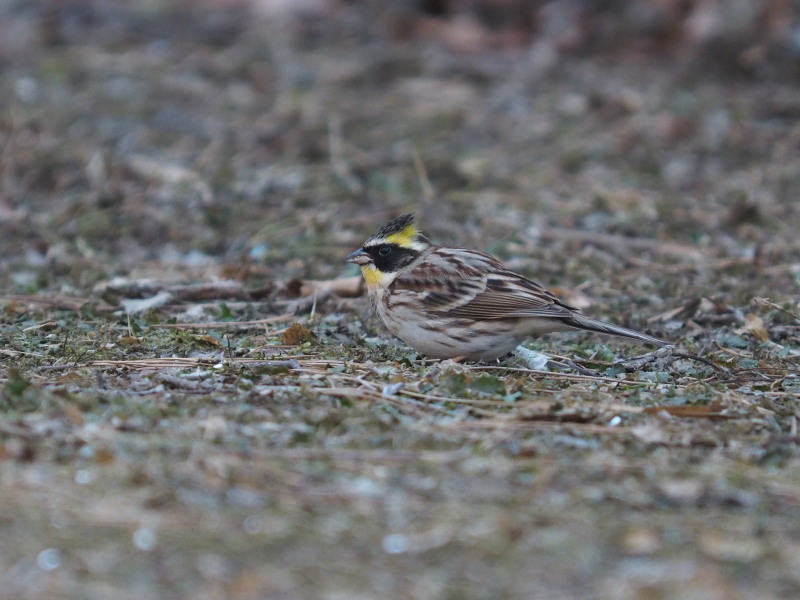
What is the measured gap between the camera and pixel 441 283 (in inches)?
247

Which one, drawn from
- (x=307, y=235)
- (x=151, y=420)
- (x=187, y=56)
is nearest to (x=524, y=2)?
(x=187, y=56)

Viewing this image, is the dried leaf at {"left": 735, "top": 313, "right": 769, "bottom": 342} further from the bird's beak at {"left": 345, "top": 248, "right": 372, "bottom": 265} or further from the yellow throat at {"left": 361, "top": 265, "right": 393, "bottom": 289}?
the bird's beak at {"left": 345, "top": 248, "right": 372, "bottom": 265}

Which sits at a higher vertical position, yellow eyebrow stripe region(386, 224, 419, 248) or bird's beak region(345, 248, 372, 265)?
yellow eyebrow stripe region(386, 224, 419, 248)

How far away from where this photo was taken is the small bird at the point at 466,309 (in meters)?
6.06

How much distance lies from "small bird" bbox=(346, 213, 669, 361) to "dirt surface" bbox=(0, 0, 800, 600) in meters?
0.20

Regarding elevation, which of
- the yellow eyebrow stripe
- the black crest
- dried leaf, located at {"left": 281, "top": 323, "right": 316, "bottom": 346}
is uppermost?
the black crest

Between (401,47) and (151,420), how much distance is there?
938cm

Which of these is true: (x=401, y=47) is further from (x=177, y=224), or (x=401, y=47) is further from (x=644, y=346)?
(x=644, y=346)

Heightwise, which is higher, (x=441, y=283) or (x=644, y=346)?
(x=441, y=283)

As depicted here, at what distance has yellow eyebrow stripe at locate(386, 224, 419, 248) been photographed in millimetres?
6531

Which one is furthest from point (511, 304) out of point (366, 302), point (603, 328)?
point (366, 302)

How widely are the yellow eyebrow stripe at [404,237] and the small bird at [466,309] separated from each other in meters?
0.12

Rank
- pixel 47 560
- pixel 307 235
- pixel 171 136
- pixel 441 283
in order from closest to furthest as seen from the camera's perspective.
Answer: pixel 47 560 → pixel 441 283 → pixel 307 235 → pixel 171 136

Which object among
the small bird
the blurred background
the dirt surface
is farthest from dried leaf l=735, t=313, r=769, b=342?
the blurred background
